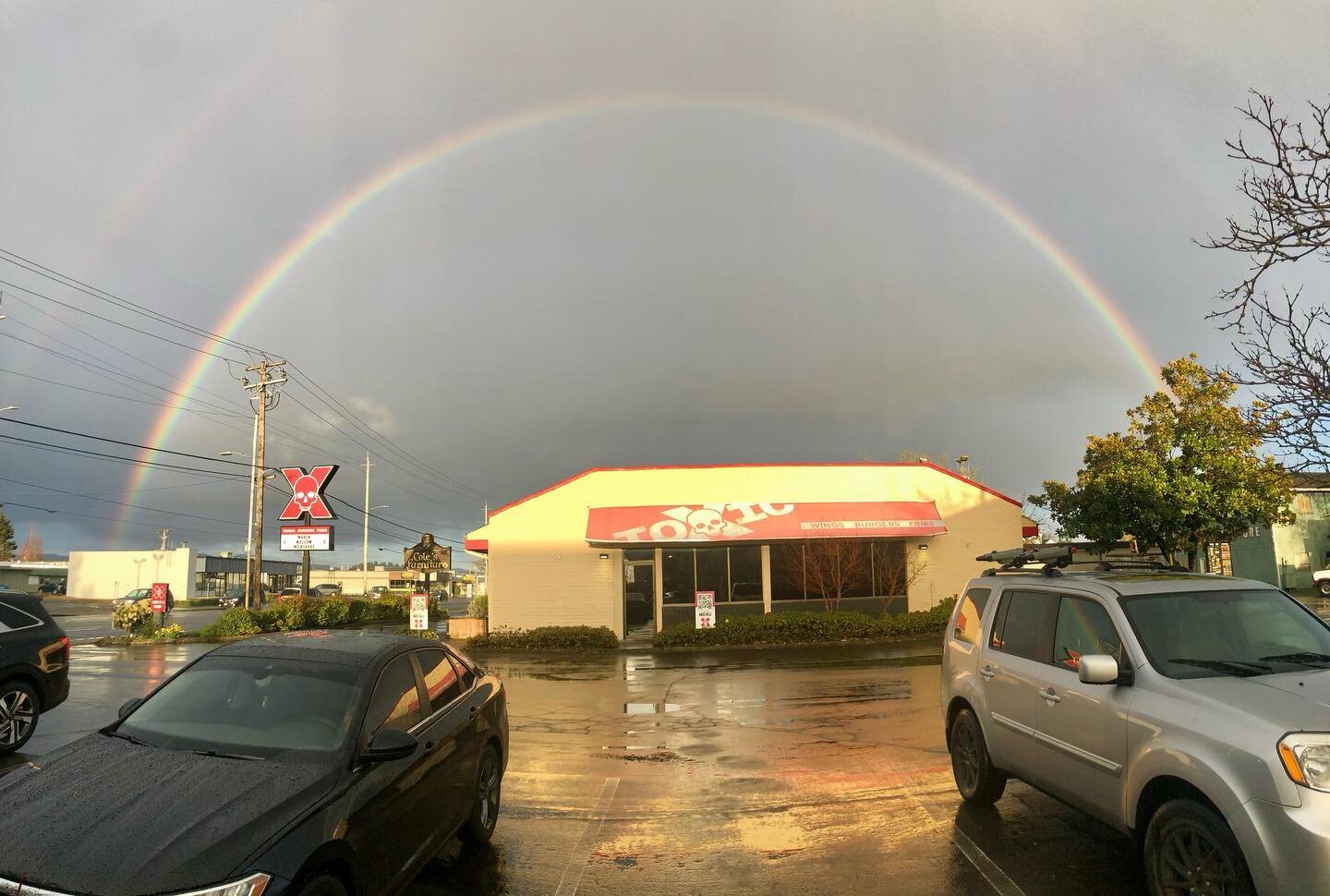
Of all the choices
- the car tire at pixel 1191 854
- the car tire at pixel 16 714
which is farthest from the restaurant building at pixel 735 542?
the car tire at pixel 1191 854

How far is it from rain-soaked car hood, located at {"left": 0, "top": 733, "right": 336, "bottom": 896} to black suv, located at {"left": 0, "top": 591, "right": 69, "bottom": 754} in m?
5.34

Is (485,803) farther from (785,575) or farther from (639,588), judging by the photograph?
(785,575)

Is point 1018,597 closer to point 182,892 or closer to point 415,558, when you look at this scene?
point 182,892

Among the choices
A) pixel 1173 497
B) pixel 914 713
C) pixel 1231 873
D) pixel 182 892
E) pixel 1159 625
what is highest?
pixel 1173 497

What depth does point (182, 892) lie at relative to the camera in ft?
9.88

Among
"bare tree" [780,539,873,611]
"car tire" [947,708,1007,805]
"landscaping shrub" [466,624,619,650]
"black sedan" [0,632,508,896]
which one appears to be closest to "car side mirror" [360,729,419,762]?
"black sedan" [0,632,508,896]

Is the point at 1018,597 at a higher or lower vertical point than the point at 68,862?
higher

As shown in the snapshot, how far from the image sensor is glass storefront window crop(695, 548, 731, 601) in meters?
26.2

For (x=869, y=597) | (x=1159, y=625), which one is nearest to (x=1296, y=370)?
(x=1159, y=625)

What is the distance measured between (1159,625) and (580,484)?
2180cm

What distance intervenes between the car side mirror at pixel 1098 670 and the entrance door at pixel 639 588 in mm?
21641

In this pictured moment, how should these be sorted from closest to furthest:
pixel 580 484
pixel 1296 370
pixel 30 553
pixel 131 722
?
pixel 131 722
pixel 1296 370
pixel 580 484
pixel 30 553

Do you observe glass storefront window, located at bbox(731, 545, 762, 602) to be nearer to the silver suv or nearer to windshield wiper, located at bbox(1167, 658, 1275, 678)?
the silver suv

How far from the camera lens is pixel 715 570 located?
86.2 ft
